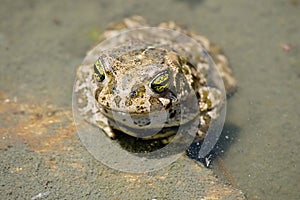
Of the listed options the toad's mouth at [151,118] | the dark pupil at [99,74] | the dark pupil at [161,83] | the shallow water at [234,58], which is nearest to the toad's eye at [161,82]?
the dark pupil at [161,83]

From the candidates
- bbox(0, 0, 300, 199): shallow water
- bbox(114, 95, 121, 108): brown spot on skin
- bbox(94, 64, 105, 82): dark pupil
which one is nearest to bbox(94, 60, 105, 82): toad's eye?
bbox(94, 64, 105, 82): dark pupil

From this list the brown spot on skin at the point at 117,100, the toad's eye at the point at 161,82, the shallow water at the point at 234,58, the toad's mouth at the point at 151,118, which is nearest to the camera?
the brown spot on skin at the point at 117,100

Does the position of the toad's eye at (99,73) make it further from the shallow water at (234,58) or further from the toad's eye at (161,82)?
the shallow water at (234,58)

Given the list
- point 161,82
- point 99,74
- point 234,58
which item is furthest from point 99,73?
point 234,58

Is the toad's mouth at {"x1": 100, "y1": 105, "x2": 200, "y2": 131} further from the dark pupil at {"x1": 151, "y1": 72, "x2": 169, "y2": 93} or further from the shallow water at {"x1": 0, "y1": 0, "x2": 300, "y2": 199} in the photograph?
the shallow water at {"x1": 0, "y1": 0, "x2": 300, "y2": 199}

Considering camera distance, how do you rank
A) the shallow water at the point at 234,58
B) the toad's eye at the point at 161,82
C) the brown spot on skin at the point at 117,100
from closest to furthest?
the brown spot on skin at the point at 117,100 < the toad's eye at the point at 161,82 < the shallow water at the point at 234,58

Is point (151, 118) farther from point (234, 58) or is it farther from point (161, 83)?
point (234, 58)
